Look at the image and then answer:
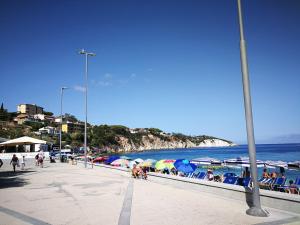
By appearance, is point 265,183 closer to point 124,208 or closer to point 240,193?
point 240,193

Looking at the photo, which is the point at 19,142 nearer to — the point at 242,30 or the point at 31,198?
the point at 31,198

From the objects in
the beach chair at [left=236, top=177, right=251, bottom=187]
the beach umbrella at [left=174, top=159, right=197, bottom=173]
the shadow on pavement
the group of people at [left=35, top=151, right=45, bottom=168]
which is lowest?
the beach chair at [left=236, top=177, right=251, bottom=187]

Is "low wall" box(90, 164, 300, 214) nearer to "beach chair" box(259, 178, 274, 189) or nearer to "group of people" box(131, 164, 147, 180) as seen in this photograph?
"group of people" box(131, 164, 147, 180)

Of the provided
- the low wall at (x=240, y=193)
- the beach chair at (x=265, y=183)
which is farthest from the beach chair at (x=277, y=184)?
the low wall at (x=240, y=193)

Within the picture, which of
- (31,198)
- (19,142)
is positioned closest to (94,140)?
(19,142)

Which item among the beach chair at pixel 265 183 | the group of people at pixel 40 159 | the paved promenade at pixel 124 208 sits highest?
the group of people at pixel 40 159

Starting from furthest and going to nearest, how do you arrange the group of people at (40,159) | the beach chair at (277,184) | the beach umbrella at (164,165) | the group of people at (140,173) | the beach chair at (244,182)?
the group of people at (40,159), the beach umbrella at (164,165), the group of people at (140,173), the beach chair at (244,182), the beach chair at (277,184)

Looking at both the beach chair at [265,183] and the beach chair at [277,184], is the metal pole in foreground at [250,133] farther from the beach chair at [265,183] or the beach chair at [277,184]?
the beach chair at [265,183]

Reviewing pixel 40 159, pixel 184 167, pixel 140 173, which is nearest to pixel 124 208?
pixel 140 173

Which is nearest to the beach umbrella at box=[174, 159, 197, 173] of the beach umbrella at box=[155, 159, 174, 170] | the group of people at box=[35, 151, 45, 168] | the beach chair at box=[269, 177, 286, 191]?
the beach umbrella at box=[155, 159, 174, 170]

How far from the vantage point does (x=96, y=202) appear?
10.1 metres

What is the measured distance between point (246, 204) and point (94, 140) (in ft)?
461

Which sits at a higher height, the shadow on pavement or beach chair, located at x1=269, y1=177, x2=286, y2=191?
the shadow on pavement

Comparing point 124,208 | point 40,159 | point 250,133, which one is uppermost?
point 250,133
